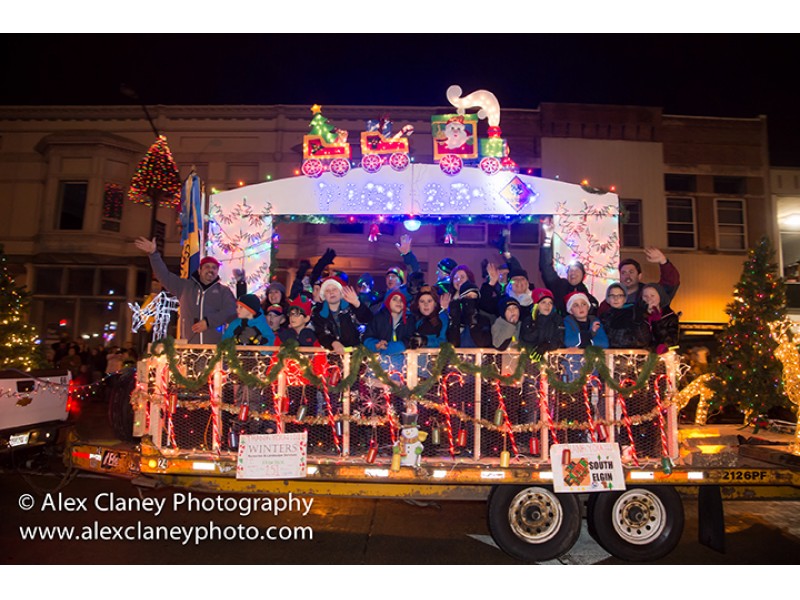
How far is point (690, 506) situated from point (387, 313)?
4858 millimetres

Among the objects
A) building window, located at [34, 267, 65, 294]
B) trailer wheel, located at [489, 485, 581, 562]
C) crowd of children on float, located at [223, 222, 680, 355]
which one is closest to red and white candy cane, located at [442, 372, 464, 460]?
crowd of children on float, located at [223, 222, 680, 355]

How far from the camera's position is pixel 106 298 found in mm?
19188

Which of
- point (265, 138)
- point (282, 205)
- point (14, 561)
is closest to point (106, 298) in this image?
point (265, 138)

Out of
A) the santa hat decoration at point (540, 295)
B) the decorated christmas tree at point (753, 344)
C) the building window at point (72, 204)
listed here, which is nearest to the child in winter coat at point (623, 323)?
the santa hat decoration at point (540, 295)

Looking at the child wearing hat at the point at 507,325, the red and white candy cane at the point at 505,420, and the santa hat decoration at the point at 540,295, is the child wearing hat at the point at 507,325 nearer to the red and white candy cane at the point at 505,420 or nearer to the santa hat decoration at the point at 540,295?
the santa hat decoration at the point at 540,295

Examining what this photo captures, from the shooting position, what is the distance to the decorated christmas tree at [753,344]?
9992 millimetres

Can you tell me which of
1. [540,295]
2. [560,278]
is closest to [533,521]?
[540,295]

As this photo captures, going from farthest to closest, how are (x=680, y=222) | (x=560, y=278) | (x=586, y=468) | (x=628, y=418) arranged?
1. (x=680, y=222)
2. (x=560, y=278)
3. (x=628, y=418)
4. (x=586, y=468)

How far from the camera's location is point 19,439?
20.4 ft

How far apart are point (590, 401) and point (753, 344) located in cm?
746

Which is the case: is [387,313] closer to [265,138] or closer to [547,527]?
[547,527]

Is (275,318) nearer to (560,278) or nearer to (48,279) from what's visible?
(560,278)

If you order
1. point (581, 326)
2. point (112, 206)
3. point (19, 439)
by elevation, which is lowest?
point (19, 439)

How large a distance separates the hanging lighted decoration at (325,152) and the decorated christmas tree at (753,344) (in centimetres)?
859
